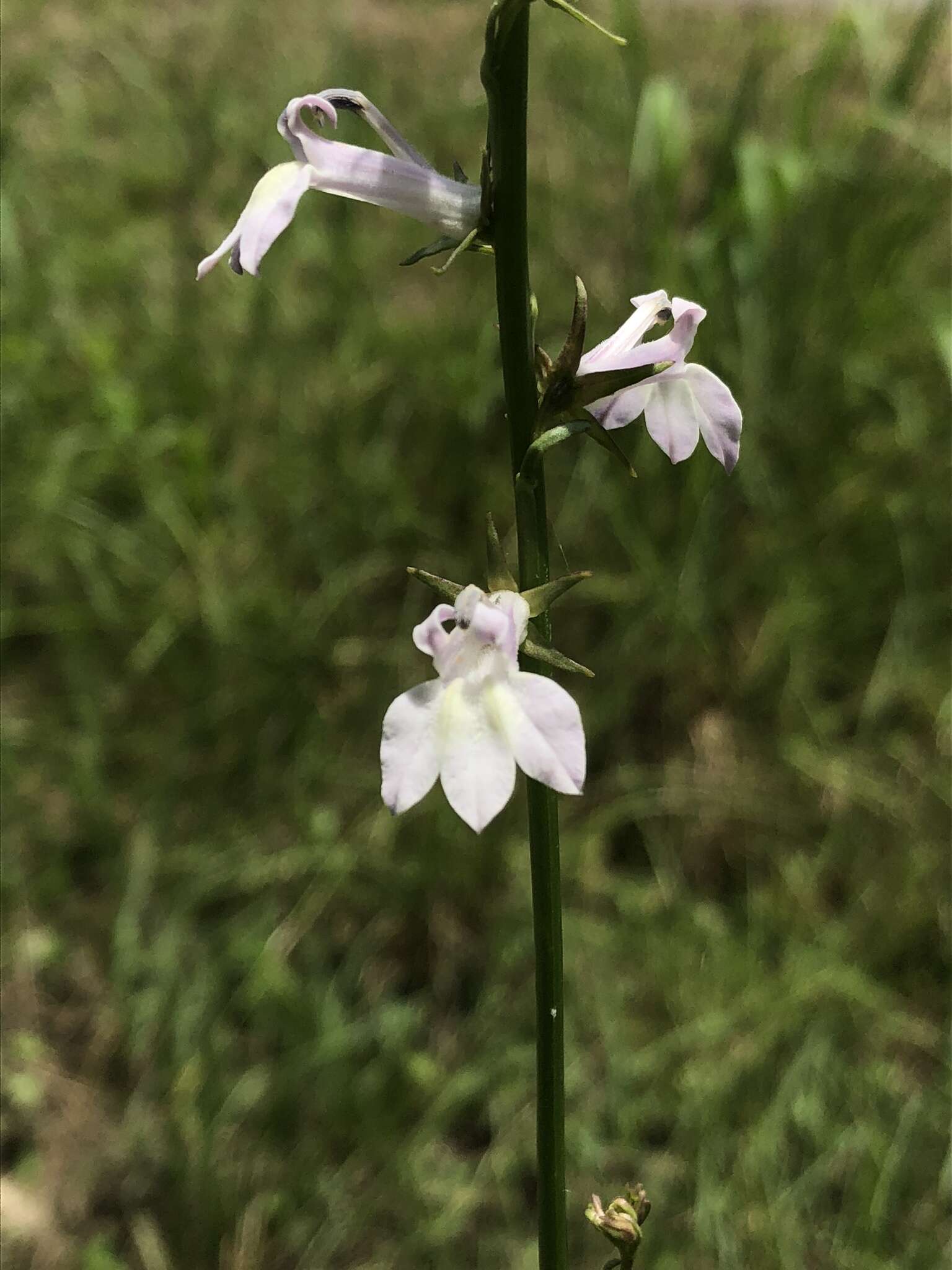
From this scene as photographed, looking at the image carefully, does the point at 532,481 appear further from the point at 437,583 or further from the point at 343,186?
the point at 343,186

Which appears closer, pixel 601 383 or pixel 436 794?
pixel 601 383

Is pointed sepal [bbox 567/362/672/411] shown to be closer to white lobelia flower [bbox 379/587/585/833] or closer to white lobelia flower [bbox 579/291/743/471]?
white lobelia flower [bbox 579/291/743/471]

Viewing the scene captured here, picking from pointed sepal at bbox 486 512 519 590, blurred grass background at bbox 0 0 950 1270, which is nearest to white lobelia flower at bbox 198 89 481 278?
pointed sepal at bbox 486 512 519 590

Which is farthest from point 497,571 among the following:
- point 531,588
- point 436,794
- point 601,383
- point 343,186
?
point 436,794

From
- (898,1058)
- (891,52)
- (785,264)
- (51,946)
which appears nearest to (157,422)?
(51,946)

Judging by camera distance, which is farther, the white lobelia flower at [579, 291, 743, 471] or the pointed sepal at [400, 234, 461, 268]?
the white lobelia flower at [579, 291, 743, 471]

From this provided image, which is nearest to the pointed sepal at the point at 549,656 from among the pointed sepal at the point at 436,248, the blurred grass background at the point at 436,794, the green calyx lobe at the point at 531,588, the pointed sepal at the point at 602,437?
the green calyx lobe at the point at 531,588
